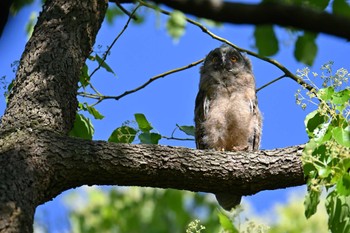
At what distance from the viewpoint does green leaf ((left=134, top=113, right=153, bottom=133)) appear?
5.14 m

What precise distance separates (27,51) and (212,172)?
1.65 metres

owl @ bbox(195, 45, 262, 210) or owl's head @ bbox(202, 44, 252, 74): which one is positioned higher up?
owl's head @ bbox(202, 44, 252, 74)

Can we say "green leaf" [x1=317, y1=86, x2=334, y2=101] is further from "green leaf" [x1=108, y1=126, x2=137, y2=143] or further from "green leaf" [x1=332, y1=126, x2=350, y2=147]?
"green leaf" [x1=108, y1=126, x2=137, y2=143]

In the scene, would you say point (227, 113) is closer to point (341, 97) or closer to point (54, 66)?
point (54, 66)

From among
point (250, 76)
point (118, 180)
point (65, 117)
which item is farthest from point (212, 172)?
point (250, 76)

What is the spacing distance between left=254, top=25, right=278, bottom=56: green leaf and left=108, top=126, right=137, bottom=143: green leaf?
2.93m

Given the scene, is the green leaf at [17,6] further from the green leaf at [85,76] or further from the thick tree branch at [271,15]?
the green leaf at [85,76]

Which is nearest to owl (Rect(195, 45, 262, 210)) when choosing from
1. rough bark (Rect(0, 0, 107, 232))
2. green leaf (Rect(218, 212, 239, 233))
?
rough bark (Rect(0, 0, 107, 232))

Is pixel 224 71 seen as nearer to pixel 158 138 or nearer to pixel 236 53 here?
pixel 236 53

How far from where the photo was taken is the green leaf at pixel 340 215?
3.38 meters

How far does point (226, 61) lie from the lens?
309 inches

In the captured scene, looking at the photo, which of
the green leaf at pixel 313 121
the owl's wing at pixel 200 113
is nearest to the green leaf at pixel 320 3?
the green leaf at pixel 313 121

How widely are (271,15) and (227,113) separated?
18.2 feet

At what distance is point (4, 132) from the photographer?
411cm
